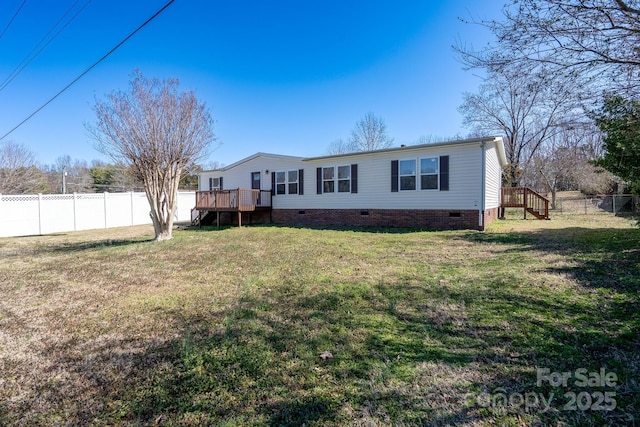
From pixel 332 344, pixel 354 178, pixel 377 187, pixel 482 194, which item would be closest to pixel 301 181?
pixel 354 178

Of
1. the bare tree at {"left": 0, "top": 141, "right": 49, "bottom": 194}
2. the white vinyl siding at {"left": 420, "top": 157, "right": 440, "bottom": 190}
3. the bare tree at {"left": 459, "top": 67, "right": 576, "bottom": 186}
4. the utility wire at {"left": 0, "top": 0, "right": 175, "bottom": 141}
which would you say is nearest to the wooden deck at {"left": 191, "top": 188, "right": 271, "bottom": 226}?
the utility wire at {"left": 0, "top": 0, "right": 175, "bottom": 141}

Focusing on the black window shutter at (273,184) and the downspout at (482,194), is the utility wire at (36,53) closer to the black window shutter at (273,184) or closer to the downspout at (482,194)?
the black window shutter at (273,184)

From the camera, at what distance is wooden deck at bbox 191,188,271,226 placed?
14188 mm

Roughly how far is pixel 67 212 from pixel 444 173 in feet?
60.6

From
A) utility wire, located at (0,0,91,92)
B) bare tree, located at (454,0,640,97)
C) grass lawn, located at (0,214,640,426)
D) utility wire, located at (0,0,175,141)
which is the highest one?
utility wire, located at (0,0,91,92)

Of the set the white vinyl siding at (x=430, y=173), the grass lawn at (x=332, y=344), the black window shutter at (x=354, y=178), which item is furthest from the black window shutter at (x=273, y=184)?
the grass lawn at (x=332, y=344)

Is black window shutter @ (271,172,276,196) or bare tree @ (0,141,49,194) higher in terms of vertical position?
bare tree @ (0,141,49,194)

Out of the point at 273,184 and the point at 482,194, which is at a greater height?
the point at 273,184

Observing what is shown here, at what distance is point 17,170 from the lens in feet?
84.1

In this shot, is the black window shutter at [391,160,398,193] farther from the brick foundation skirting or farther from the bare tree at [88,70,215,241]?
the bare tree at [88,70,215,241]

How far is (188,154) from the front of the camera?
398 inches

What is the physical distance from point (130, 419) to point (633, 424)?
10.3 feet

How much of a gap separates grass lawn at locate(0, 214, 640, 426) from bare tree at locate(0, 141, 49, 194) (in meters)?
27.6

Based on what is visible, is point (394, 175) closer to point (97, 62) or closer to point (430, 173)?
point (430, 173)
